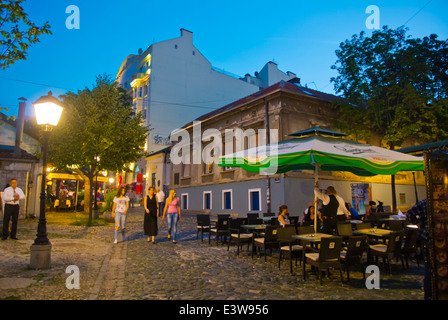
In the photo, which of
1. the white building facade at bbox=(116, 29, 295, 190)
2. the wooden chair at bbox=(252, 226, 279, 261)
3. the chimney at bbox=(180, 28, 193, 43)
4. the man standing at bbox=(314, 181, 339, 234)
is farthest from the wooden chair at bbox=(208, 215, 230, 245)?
the chimney at bbox=(180, 28, 193, 43)

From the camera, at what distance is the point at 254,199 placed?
2123 cm

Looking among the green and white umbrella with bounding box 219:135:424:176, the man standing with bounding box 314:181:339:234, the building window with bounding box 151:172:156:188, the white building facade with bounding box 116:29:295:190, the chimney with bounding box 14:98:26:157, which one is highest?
the white building facade with bounding box 116:29:295:190

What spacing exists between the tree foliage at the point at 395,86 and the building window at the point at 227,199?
1002 centimetres

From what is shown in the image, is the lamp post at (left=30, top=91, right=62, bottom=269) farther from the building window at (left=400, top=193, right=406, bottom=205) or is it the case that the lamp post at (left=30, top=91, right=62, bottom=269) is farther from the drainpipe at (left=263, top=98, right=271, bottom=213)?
the building window at (left=400, top=193, right=406, bottom=205)

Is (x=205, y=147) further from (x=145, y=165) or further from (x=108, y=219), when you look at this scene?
(x=145, y=165)

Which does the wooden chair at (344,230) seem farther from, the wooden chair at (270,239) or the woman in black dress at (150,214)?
the woman in black dress at (150,214)

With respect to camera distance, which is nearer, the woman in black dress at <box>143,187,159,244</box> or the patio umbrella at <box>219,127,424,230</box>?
the patio umbrella at <box>219,127,424,230</box>

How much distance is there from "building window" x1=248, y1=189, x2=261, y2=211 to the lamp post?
15197 millimetres

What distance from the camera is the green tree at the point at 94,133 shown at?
16.5 meters

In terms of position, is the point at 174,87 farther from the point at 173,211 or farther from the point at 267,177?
the point at 173,211

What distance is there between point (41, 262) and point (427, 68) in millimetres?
23549

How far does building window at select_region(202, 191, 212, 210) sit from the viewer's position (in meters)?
25.8

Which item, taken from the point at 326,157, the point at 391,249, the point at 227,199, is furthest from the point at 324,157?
the point at 227,199
